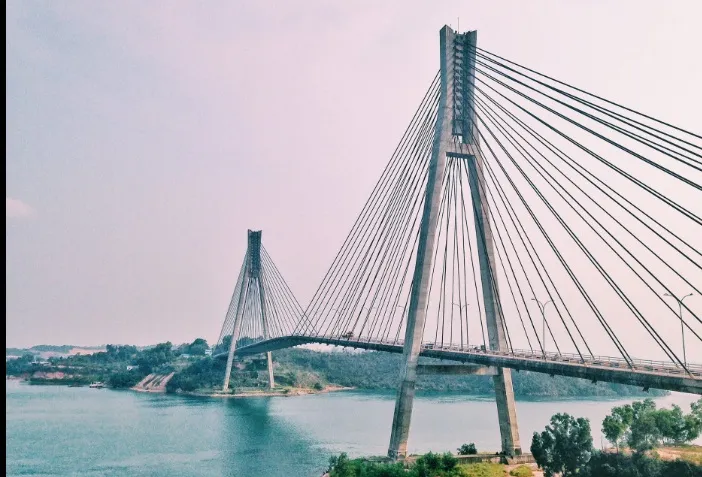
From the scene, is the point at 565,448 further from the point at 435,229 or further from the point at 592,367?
the point at 435,229

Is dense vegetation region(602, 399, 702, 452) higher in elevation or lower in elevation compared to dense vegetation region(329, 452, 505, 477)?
higher

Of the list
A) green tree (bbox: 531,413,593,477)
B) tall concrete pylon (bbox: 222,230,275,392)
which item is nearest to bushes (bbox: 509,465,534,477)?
green tree (bbox: 531,413,593,477)

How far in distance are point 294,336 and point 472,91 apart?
3830cm

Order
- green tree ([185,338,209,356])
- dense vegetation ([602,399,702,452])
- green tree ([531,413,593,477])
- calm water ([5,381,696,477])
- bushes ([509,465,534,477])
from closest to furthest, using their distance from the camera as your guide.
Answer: green tree ([531,413,593,477]) < bushes ([509,465,534,477]) < dense vegetation ([602,399,702,452]) < calm water ([5,381,696,477]) < green tree ([185,338,209,356])

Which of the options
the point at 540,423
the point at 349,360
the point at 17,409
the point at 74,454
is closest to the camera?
the point at 74,454

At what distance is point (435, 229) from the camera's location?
33.2 meters

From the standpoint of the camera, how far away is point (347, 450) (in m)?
44.0

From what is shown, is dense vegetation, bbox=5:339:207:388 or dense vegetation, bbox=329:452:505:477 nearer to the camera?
dense vegetation, bbox=329:452:505:477

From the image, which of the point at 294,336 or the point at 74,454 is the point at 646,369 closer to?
the point at 74,454

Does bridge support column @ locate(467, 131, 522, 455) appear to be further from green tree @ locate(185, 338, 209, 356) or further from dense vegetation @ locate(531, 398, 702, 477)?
green tree @ locate(185, 338, 209, 356)

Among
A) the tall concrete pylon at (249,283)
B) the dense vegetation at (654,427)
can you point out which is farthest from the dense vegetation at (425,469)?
the tall concrete pylon at (249,283)

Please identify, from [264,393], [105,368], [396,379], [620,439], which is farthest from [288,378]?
[620,439]

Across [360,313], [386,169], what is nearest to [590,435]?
[360,313]

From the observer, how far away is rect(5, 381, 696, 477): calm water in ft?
132
